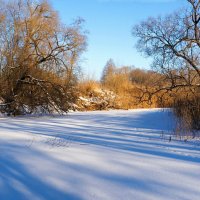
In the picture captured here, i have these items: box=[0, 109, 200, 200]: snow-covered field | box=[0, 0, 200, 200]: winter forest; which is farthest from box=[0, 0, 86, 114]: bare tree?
box=[0, 109, 200, 200]: snow-covered field

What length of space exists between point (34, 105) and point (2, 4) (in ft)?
17.3

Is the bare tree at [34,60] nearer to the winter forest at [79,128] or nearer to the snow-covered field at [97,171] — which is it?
the winter forest at [79,128]

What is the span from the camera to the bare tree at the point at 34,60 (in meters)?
15.2

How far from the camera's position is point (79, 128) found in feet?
33.0

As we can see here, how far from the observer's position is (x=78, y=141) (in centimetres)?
706

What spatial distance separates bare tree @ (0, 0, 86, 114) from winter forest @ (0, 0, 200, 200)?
0.16 feet

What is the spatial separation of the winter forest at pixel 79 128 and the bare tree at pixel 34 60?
0.16 feet

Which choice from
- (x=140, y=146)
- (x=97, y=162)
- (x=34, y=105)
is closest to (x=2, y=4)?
(x=34, y=105)

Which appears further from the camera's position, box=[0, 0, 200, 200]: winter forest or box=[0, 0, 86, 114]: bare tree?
box=[0, 0, 86, 114]: bare tree

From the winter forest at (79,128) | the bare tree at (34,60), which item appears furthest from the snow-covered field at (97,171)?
the bare tree at (34,60)

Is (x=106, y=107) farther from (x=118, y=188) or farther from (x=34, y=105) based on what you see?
(x=118, y=188)

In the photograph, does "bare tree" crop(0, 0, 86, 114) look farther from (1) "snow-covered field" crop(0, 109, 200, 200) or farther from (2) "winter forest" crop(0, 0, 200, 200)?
(1) "snow-covered field" crop(0, 109, 200, 200)

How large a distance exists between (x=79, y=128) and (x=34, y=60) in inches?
294

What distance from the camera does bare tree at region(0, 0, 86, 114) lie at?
49.9 feet
